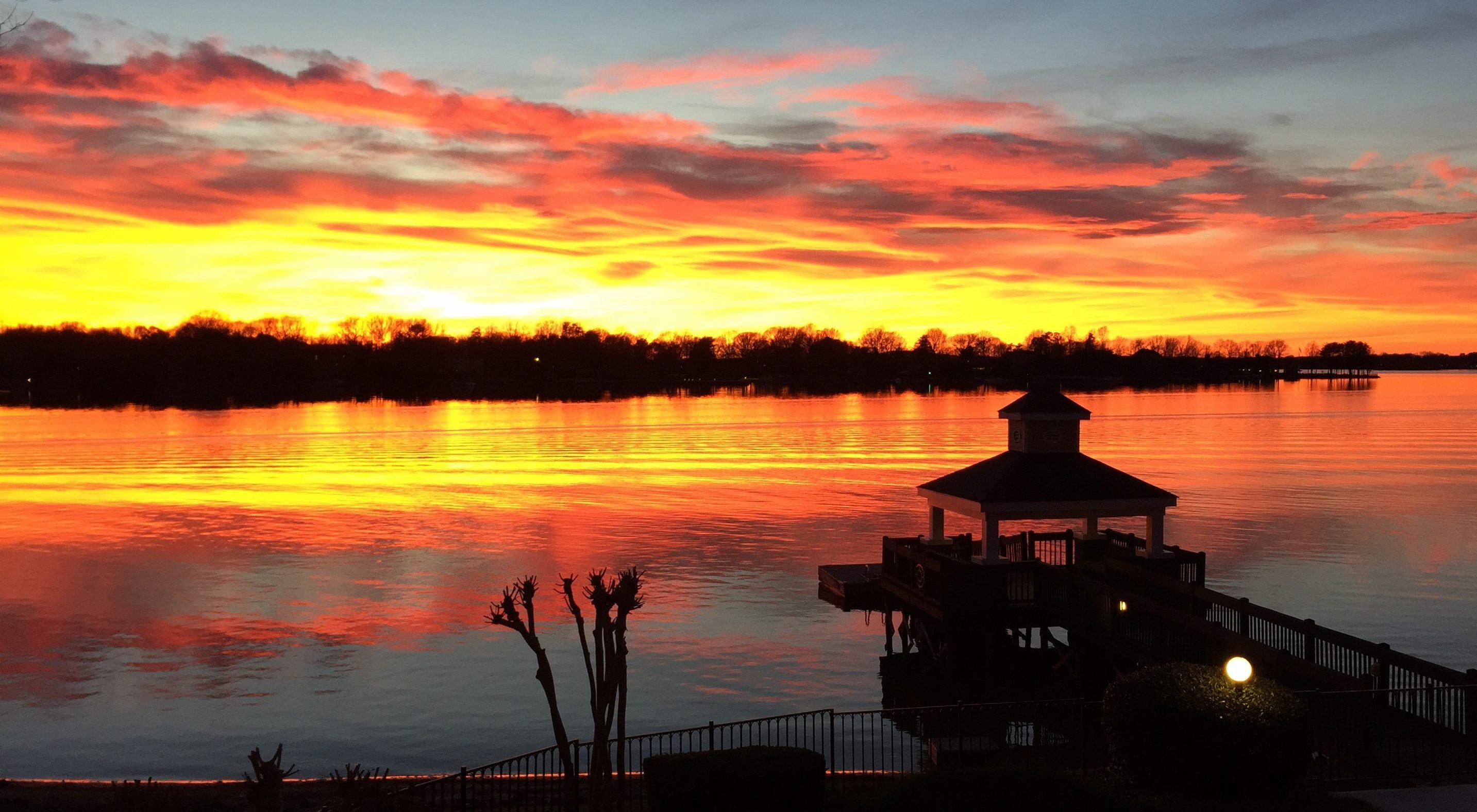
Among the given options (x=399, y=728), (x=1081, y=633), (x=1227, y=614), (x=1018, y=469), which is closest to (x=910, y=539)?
(x=1018, y=469)

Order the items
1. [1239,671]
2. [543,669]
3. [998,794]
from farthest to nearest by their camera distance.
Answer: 1. [543,669]
2. [1239,671]
3. [998,794]

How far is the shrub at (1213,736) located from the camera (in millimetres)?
11500

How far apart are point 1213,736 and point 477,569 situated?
37.0 metres

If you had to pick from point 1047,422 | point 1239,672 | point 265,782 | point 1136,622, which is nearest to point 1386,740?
point 1239,672

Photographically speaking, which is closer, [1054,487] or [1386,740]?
[1386,740]

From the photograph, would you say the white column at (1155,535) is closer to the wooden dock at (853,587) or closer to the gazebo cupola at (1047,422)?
the gazebo cupola at (1047,422)

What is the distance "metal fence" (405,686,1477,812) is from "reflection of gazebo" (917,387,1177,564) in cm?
469

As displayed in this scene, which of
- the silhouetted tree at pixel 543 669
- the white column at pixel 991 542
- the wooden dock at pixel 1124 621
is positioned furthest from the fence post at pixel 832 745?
the white column at pixel 991 542

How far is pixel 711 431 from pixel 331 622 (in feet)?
301

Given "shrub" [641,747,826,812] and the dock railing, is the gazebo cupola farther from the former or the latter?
"shrub" [641,747,826,812]

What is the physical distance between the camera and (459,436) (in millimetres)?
122188

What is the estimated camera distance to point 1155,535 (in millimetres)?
25719

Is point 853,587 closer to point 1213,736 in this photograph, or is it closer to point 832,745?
point 832,745

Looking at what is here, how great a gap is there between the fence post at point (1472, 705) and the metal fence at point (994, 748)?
5cm
